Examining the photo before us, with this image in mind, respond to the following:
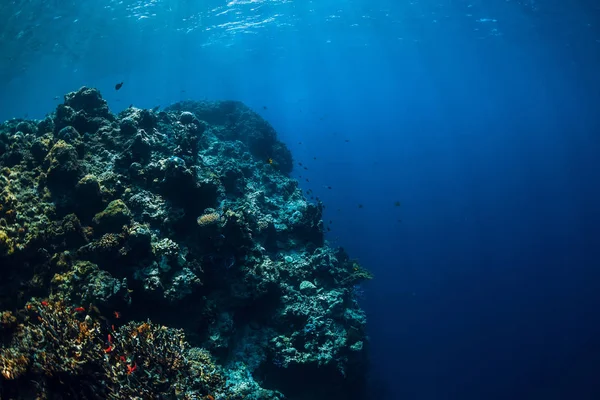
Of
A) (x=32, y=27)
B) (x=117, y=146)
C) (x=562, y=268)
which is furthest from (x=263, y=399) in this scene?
(x=562, y=268)

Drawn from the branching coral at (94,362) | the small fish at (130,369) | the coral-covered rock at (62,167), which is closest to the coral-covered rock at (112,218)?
the coral-covered rock at (62,167)

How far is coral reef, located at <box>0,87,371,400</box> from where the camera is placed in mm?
5695

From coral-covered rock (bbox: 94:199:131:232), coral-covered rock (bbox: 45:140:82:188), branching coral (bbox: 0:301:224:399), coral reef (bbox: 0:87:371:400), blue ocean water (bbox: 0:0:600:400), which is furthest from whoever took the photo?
blue ocean water (bbox: 0:0:600:400)

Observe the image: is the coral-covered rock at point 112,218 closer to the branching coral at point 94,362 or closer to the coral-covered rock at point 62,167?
the coral-covered rock at point 62,167

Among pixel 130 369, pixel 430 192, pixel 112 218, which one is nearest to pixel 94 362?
pixel 130 369

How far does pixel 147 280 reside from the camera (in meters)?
7.87

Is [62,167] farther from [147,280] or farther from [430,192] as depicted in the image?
[430,192]

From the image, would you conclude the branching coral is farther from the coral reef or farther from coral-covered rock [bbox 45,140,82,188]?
coral-covered rock [bbox 45,140,82,188]

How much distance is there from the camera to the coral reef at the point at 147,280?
5.70 meters

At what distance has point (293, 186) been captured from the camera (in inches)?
734

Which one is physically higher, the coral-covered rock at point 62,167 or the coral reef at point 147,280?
the coral-covered rock at point 62,167

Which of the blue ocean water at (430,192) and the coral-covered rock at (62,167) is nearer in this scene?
the coral-covered rock at (62,167)

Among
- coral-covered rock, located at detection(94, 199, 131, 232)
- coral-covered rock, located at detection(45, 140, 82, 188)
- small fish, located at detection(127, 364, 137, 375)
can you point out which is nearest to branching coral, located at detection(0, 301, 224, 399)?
small fish, located at detection(127, 364, 137, 375)

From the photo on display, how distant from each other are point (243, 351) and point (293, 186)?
1043cm
